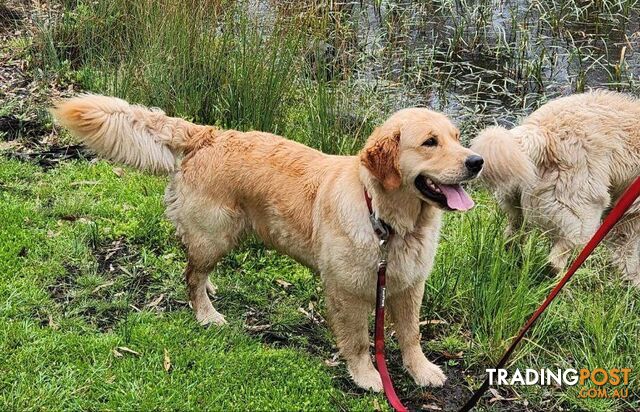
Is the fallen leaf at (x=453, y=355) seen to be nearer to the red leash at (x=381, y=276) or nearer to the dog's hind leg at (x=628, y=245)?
the red leash at (x=381, y=276)

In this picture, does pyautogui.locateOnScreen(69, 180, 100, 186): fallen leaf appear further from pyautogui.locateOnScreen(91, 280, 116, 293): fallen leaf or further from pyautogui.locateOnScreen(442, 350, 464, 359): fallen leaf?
pyautogui.locateOnScreen(442, 350, 464, 359): fallen leaf

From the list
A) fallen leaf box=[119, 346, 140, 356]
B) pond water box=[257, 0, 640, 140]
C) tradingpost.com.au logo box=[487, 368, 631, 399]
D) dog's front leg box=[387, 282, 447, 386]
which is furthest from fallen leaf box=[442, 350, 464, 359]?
pond water box=[257, 0, 640, 140]

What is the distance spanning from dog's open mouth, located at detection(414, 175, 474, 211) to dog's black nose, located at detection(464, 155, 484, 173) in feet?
0.42

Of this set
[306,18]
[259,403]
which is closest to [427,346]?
[259,403]

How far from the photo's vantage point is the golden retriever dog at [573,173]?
5273mm

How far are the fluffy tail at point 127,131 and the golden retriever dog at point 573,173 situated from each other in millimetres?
2193

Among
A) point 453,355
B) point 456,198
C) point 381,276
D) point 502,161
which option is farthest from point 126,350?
point 502,161

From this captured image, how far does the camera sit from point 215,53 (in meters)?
7.01

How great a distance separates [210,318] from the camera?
4.58m

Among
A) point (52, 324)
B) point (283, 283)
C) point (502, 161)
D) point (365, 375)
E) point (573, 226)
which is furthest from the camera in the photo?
point (573, 226)

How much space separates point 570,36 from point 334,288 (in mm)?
7021

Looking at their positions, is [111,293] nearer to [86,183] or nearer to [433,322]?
[86,183]

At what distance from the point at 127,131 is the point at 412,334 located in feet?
7.26

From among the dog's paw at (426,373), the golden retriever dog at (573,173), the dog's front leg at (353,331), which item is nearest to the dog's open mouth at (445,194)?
the dog's front leg at (353,331)
